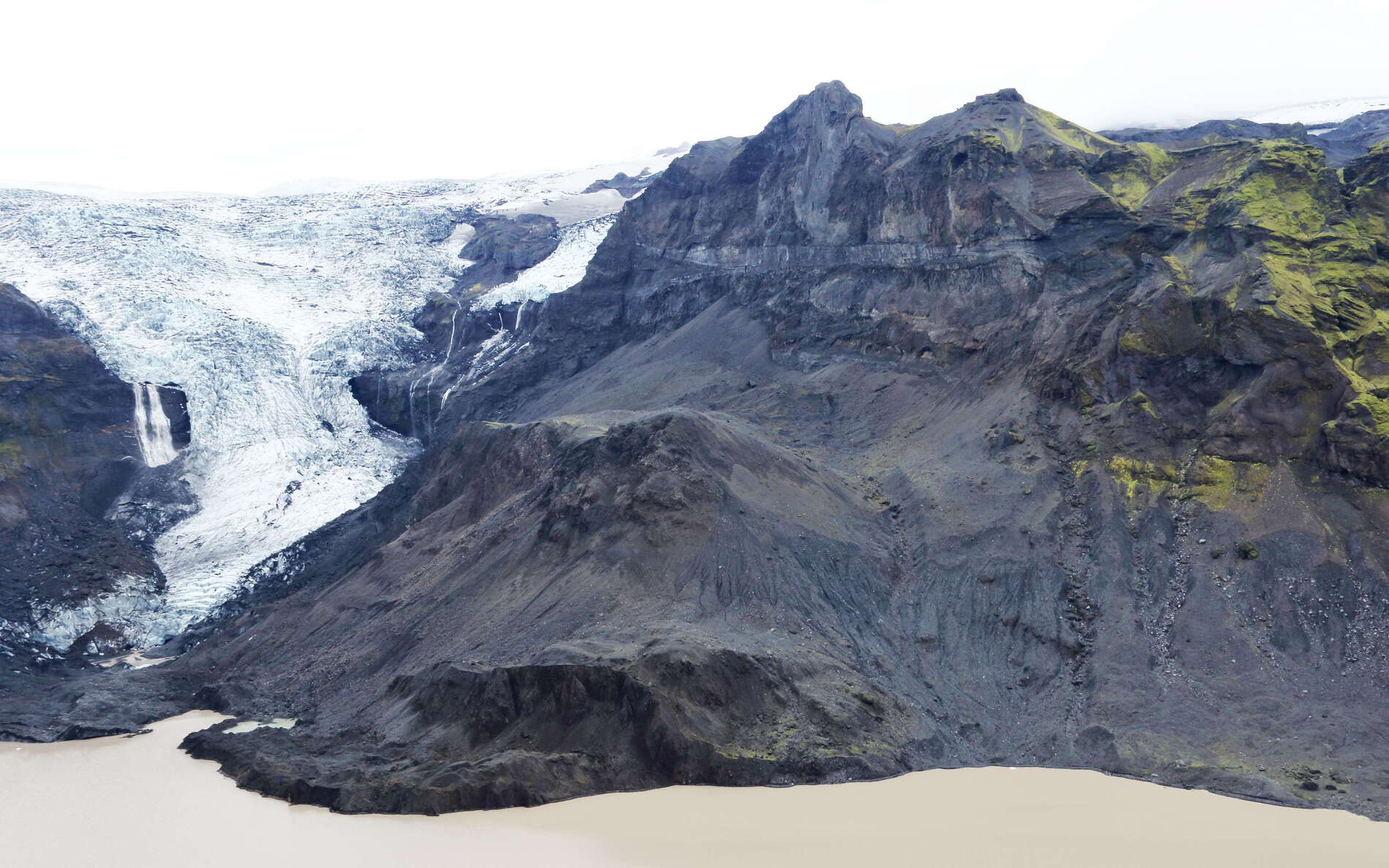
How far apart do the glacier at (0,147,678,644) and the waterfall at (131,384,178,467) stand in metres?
0.13

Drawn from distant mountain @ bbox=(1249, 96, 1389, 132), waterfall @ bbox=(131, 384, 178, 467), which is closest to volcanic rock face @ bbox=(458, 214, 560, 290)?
waterfall @ bbox=(131, 384, 178, 467)

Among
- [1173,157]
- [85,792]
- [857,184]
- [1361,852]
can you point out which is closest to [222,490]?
[85,792]

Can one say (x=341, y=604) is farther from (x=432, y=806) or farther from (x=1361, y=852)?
(x=1361, y=852)

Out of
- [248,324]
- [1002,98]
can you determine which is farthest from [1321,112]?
[248,324]

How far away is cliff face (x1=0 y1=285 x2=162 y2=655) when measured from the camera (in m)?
53.2

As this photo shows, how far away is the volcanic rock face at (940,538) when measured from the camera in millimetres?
31266

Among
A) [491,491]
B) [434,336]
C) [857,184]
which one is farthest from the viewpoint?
[434,336]

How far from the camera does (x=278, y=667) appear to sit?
45312mm

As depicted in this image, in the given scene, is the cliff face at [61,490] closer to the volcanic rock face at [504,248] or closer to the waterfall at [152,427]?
the waterfall at [152,427]

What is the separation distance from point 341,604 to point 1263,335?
130ft

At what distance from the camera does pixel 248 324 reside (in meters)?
82.1

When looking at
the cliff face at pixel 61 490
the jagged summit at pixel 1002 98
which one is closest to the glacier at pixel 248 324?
the cliff face at pixel 61 490

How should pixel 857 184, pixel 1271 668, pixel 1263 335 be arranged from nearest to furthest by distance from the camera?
pixel 1271 668 < pixel 1263 335 < pixel 857 184

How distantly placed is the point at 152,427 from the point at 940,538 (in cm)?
5551
